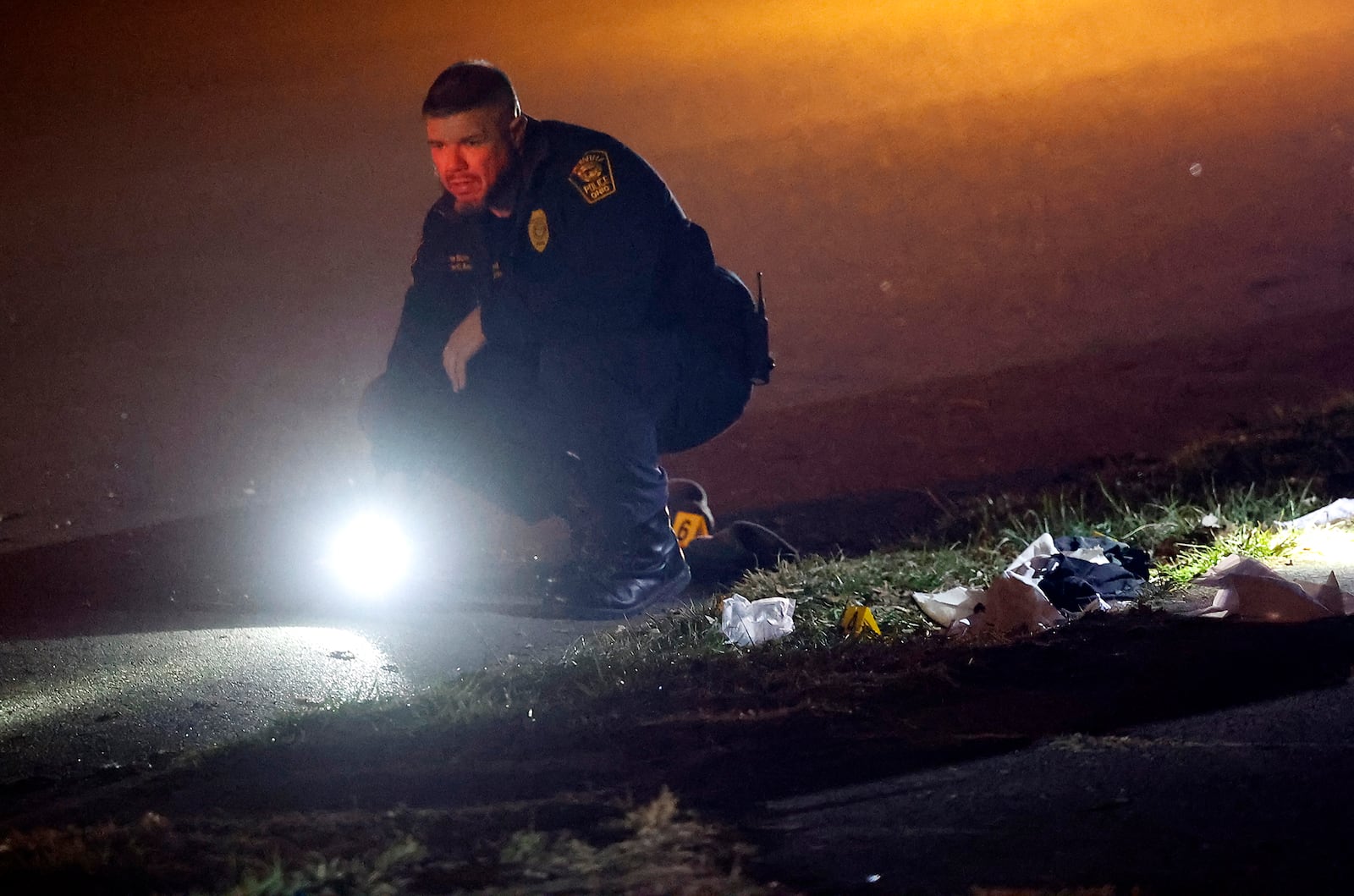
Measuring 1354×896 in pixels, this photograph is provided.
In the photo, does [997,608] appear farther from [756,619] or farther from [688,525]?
[688,525]

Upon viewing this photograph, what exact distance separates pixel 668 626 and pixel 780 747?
3.97 ft

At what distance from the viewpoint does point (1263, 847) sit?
228cm

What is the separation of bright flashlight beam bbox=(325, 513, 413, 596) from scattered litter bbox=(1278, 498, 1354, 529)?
2.79 m

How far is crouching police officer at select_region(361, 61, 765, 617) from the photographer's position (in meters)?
4.39

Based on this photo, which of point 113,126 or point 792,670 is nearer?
point 792,670

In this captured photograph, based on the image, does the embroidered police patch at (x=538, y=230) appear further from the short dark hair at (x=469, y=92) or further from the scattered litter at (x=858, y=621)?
the scattered litter at (x=858, y=621)

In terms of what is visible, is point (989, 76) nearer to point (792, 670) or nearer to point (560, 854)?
point (792, 670)

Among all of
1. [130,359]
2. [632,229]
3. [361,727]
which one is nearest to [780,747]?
[361,727]

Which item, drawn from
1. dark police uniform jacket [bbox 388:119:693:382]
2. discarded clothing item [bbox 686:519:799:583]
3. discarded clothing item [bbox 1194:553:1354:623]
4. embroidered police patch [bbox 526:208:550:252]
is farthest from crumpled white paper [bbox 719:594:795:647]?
embroidered police patch [bbox 526:208:550:252]

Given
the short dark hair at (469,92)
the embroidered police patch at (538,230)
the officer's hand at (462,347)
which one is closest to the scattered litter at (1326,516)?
the embroidered police patch at (538,230)

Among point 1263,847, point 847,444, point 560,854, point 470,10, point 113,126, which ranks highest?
point 470,10

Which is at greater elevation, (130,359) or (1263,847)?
(130,359)

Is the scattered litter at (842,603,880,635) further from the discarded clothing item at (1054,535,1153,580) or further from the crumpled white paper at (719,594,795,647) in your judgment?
the discarded clothing item at (1054,535,1153,580)

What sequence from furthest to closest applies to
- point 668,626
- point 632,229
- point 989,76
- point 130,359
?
point 989,76 → point 130,359 → point 632,229 → point 668,626
